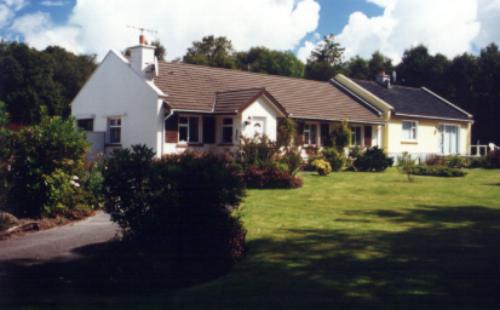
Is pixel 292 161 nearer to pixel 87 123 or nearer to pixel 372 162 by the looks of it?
pixel 372 162

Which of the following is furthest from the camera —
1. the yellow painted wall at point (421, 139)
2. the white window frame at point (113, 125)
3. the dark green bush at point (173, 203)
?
the yellow painted wall at point (421, 139)

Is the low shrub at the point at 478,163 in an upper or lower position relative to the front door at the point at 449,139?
lower

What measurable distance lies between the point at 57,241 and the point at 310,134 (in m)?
24.1

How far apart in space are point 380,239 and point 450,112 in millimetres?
36943

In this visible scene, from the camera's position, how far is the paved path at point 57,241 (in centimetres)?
977

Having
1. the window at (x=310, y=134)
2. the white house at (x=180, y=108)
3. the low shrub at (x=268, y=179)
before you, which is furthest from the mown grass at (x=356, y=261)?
the window at (x=310, y=134)

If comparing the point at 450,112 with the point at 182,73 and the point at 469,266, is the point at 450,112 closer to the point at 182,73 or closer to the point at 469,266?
the point at 182,73

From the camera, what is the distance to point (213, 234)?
914cm

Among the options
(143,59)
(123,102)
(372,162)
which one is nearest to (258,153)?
(372,162)

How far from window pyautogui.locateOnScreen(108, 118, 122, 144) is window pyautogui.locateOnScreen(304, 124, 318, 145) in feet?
37.3

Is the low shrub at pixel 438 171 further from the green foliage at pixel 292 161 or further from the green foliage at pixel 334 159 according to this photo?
the green foliage at pixel 292 161

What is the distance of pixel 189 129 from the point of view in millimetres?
28438

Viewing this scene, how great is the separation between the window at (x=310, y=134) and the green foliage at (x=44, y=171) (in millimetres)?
20422

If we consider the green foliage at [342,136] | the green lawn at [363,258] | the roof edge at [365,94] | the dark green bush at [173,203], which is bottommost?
the green lawn at [363,258]
